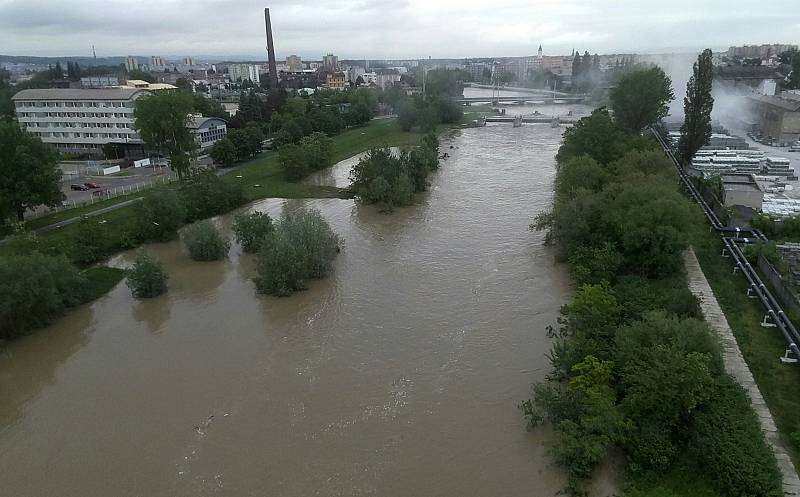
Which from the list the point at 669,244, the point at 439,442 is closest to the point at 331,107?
the point at 669,244

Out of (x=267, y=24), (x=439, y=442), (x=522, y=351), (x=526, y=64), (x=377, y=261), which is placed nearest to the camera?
(x=439, y=442)

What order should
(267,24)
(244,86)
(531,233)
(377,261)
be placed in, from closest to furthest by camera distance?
(377,261), (531,233), (267,24), (244,86)

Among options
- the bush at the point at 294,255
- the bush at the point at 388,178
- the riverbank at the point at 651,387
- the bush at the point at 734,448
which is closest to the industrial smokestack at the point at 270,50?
the bush at the point at 388,178

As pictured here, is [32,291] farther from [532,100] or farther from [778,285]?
[532,100]

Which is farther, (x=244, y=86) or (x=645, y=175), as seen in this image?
(x=244, y=86)

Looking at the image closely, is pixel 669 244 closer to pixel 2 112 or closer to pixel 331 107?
pixel 331 107

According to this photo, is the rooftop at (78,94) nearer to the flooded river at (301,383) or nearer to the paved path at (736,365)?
the flooded river at (301,383)
